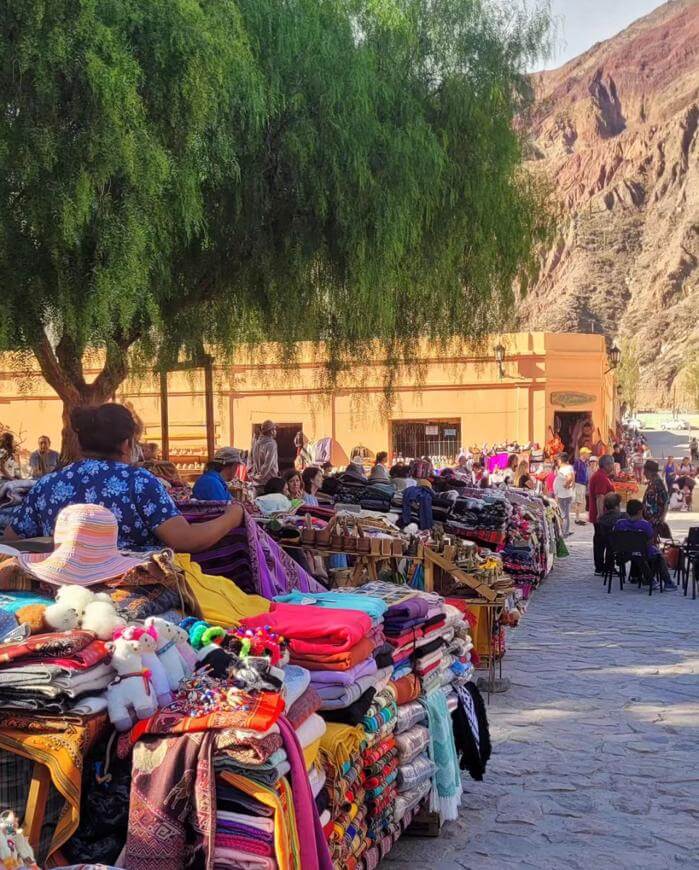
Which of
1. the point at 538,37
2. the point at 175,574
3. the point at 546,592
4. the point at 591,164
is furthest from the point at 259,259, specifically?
the point at 591,164

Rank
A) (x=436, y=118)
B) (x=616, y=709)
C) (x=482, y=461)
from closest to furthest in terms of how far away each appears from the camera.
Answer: (x=616, y=709), (x=436, y=118), (x=482, y=461)

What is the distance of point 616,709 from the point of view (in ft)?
23.9

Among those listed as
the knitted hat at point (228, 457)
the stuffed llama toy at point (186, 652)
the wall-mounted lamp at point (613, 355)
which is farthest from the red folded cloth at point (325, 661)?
the wall-mounted lamp at point (613, 355)

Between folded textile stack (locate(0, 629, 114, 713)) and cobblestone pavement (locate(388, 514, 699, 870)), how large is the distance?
7.03ft

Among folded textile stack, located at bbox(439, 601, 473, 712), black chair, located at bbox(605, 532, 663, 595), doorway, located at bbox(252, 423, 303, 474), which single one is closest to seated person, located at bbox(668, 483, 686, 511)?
doorway, located at bbox(252, 423, 303, 474)

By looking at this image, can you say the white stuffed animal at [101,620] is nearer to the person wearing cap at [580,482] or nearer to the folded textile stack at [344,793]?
the folded textile stack at [344,793]

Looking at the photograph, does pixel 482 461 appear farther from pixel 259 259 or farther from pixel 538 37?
pixel 259 259

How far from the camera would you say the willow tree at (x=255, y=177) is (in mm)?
7809

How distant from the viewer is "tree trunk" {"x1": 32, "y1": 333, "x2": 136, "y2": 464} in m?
9.96

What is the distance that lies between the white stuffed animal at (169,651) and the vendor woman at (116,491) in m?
0.91

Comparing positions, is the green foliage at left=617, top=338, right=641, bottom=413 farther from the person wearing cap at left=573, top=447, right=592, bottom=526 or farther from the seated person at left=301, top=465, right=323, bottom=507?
the seated person at left=301, top=465, right=323, bottom=507

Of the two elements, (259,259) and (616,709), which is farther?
(259,259)

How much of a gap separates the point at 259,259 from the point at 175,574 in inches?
287

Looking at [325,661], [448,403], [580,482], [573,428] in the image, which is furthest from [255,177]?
[573,428]
